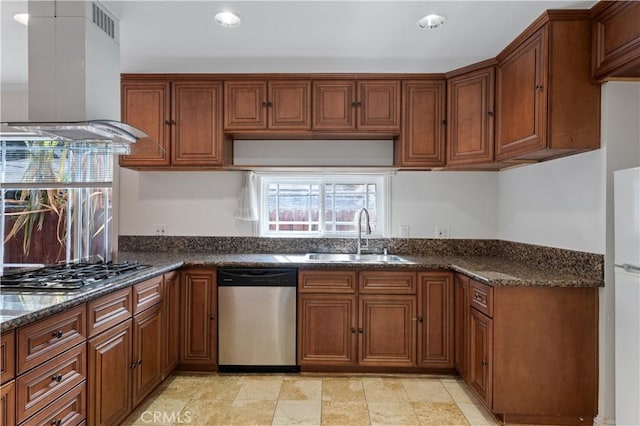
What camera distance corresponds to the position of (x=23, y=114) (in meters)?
3.50

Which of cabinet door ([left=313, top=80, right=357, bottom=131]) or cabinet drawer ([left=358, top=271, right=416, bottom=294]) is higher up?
cabinet door ([left=313, top=80, right=357, bottom=131])

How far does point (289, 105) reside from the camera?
3.09 metres

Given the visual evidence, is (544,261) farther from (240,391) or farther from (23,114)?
(23,114)

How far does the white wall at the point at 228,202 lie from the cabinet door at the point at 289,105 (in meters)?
0.72

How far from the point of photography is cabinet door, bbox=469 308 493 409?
88.9 inches

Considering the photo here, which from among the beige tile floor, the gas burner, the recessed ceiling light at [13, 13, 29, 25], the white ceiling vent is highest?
the recessed ceiling light at [13, 13, 29, 25]

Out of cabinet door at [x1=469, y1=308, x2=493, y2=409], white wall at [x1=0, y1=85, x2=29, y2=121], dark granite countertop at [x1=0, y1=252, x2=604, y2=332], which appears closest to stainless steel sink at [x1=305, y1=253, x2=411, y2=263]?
dark granite countertop at [x1=0, y1=252, x2=604, y2=332]

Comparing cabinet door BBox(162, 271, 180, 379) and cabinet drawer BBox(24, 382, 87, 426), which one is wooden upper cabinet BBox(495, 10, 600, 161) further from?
cabinet drawer BBox(24, 382, 87, 426)

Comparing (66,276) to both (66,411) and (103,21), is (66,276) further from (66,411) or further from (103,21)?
(103,21)

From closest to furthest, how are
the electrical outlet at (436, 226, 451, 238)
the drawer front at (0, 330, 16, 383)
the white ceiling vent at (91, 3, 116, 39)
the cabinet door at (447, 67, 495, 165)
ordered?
the drawer front at (0, 330, 16, 383) < the white ceiling vent at (91, 3, 116, 39) < the cabinet door at (447, 67, 495, 165) < the electrical outlet at (436, 226, 451, 238)

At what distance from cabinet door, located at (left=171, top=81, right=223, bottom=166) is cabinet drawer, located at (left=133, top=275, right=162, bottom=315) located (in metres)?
1.09

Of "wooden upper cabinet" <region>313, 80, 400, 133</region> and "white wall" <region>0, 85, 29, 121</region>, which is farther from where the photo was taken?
"white wall" <region>0, 85, 29, 121</region>

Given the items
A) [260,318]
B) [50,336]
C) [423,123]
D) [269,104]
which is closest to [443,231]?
[423,123]

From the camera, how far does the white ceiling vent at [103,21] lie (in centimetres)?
206
